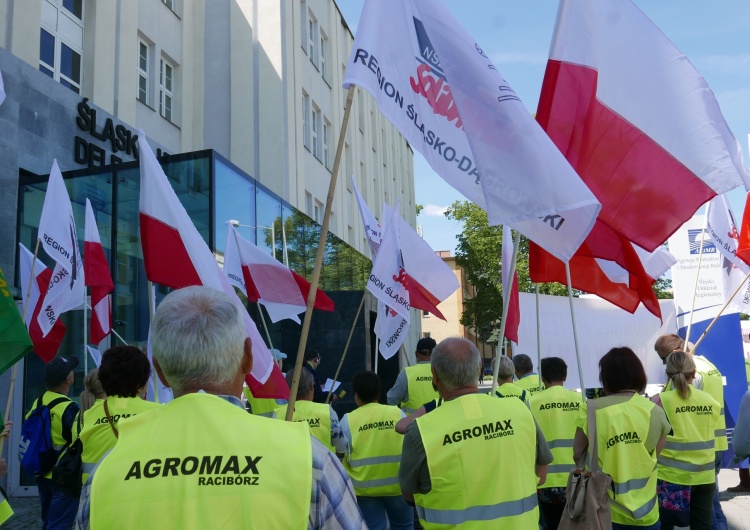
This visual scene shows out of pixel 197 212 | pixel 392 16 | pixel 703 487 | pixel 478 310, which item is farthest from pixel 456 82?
pixel 478 310

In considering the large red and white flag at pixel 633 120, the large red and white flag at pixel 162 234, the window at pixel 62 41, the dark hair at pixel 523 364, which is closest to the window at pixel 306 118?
the window at pixel 62 41

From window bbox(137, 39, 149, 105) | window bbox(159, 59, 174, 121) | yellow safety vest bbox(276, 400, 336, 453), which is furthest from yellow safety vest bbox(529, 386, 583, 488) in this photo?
window bbox(159, 59, 174, 121)

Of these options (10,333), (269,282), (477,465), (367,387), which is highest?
(269,282)

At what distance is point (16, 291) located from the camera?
1101 centimetres

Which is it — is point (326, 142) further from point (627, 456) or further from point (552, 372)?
point (627, 456)

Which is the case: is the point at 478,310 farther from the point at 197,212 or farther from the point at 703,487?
the point at 703,487

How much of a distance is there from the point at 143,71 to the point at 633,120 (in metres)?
13.9

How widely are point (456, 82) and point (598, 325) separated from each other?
6.52m

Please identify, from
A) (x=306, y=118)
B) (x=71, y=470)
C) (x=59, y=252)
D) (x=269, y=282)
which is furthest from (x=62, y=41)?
(x=71, y=470)

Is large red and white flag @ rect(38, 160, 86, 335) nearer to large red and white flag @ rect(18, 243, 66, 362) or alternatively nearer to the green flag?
large red and white flag @ rect(18, 243, 66, 362)

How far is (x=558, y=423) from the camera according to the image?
19.2ft

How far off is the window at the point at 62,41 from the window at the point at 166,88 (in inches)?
117

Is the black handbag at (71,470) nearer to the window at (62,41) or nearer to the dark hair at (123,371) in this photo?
the dark hair at (123,371)

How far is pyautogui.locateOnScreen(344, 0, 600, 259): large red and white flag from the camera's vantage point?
12.3 ft
